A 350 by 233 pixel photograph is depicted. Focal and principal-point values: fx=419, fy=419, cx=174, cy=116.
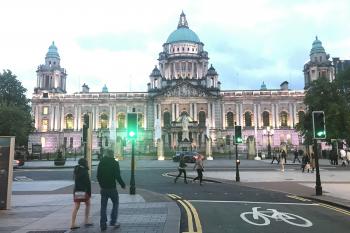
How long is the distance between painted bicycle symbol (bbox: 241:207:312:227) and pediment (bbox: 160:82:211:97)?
316ft

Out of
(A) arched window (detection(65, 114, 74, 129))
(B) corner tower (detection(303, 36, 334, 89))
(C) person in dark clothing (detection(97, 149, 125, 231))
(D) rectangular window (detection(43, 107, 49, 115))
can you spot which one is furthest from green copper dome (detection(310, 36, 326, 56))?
(C) person in dark clothing (detection(97, 149, 125, 231))

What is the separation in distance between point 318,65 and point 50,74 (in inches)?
2804

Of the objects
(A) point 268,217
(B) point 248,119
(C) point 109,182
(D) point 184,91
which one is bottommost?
(A) point 268,217

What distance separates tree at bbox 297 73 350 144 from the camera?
50.5m

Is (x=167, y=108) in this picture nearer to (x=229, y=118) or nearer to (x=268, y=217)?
(x=229, y=118)

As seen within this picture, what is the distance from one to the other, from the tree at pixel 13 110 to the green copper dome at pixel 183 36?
5323cm

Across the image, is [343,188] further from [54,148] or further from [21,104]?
[54,148]

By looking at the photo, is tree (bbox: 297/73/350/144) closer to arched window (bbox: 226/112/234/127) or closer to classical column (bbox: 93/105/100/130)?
arched window (bbox: 226/112/234/127)

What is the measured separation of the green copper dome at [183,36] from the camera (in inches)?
4882

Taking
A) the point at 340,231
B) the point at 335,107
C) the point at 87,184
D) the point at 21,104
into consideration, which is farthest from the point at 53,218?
the point at 21,104

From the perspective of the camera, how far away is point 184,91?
10950 centimetres

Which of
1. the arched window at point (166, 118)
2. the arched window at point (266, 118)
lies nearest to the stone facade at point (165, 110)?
the arched window at point (266, 118)

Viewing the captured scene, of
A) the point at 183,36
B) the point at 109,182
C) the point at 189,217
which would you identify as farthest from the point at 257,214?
the point at 183,36

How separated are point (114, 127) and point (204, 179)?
277ft
